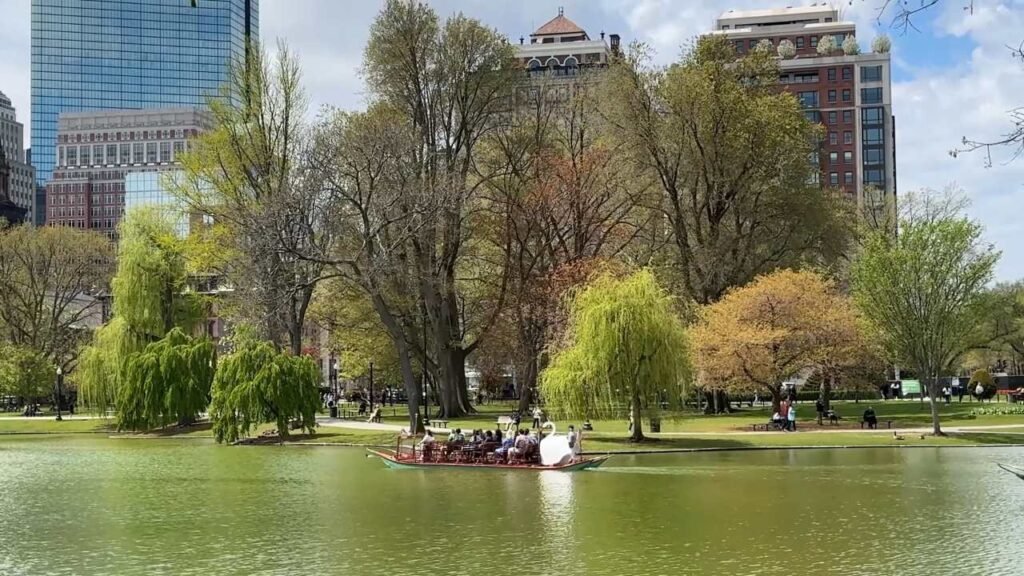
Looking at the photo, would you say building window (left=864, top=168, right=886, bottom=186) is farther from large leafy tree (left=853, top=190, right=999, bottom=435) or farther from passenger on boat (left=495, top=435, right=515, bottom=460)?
passenger on boat (left=495, top=435, right=515, bottom=460)

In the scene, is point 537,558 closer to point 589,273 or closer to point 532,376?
point 589,273

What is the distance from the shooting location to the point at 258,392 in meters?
42.5

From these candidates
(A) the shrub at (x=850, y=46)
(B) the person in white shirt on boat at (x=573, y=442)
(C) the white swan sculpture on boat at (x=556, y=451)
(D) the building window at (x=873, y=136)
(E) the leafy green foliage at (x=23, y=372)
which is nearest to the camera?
(C) the white swan sculpture on boat at (x=556, y=451)

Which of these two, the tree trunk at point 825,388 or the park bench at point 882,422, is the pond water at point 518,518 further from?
the tree trunk at point 825,388

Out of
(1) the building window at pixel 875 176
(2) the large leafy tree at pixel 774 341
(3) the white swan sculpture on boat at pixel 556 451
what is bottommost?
(3) the white swan sculpture on boat at pixel 556 451

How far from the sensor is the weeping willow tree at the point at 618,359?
37.2 meters

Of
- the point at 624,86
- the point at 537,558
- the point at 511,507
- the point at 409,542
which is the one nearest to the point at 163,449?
the point at 511,507

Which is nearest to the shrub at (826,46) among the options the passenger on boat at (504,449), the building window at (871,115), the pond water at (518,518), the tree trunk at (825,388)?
the building window at (871,115)

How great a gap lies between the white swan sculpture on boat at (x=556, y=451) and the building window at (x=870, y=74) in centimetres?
10944

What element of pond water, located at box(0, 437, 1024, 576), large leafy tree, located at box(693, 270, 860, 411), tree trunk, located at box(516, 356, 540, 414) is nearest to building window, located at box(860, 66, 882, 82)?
large leafy tree, located at box(693, 270, 860, 411)

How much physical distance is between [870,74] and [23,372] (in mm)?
104347

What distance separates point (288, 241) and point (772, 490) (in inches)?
970

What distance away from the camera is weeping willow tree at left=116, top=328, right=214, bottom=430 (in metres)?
47.2

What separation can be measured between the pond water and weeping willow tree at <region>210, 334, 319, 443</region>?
336 inches
